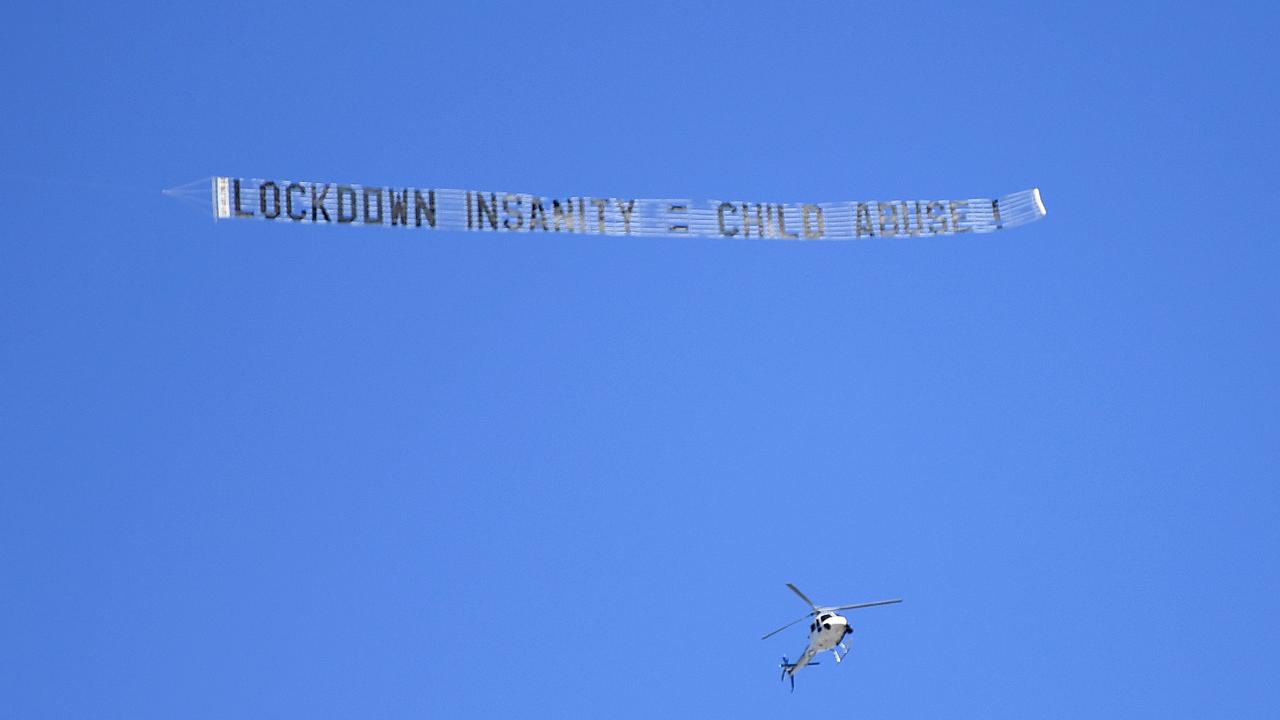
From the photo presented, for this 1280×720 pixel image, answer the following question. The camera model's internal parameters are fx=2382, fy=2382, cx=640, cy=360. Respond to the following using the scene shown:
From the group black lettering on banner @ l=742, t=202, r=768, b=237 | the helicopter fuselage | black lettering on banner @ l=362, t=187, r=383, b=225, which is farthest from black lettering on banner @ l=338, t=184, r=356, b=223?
the helicopter fuselage

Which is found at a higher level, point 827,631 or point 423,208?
point 423,208

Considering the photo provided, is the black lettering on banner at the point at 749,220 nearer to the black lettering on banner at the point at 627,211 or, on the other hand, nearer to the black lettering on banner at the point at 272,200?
the black lettering on banner at the point at 627,211

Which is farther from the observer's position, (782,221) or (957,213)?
(957,213)

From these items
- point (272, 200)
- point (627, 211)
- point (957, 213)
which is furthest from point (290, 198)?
point (957, 213)

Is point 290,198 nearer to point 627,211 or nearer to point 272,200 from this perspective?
point 272,200

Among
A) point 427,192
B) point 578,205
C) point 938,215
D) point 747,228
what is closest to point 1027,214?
point 938,215

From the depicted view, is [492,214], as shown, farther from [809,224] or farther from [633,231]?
[809,224]

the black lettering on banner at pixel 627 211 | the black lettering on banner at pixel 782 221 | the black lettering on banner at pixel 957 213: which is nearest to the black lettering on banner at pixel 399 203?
the black lettering on banner at pixel 627 211
